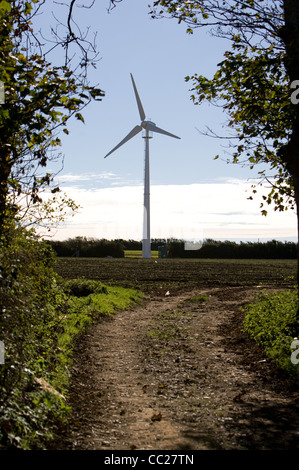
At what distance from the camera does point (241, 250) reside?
74.3m

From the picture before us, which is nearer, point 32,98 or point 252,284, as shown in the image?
point 32,98

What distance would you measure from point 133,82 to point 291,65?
41.8m

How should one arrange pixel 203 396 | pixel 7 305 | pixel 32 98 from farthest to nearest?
pixel 203 396
pixel 32 98
pixel 7 305

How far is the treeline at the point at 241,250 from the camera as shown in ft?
243

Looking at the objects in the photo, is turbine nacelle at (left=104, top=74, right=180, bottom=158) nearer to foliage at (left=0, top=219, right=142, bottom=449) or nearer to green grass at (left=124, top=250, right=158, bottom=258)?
green grass at (left=124, top=250, right=158, bottom=258)

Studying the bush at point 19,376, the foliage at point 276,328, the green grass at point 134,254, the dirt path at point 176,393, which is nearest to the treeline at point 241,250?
the green grass at point 134,254

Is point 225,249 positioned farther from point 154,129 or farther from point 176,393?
point 176,393

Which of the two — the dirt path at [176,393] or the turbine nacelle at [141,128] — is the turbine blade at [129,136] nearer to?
the turbine nacelle at [141,128]

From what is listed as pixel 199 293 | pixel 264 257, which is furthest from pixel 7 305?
pixel 264 257

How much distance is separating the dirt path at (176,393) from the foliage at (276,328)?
251 millimetres

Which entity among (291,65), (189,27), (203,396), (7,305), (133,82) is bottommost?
(203,396)
